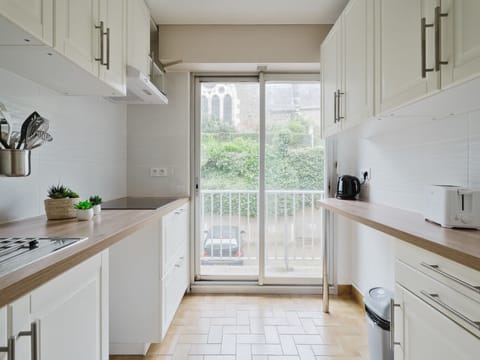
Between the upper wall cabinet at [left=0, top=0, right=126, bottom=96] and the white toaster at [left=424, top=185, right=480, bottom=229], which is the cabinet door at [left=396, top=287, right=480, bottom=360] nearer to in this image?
the white toaster at [left=424, top=185, right=480, bottom=229]

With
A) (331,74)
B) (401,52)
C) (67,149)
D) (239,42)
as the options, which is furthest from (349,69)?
(67,149)

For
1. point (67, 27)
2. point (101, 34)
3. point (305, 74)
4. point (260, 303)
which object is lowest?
point (260, 303)

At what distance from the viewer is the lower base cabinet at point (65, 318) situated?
0.75 metres

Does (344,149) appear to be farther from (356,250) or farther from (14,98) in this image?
(14,98)

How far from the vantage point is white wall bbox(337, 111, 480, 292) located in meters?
1.49

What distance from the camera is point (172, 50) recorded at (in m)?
2.76

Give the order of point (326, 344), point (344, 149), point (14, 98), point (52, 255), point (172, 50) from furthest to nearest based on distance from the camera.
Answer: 1. point (344, 149)
2. point (172, 50)
3. point (326, 344)
4. point (14, 98)
5. point (52, 255)

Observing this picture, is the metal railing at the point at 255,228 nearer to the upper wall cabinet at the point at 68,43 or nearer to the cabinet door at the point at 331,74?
the cabinet door at the point at 331,74

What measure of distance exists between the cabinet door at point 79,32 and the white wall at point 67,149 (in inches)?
15.3

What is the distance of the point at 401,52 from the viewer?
1411 millimetres

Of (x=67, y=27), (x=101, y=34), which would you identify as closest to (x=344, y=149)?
(x=101, y=34)

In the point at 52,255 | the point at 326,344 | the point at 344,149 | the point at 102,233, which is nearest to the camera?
the point at 52,255

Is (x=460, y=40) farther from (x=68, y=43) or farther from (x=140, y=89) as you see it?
(x=140, y=89)

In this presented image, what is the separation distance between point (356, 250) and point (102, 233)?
238cm
